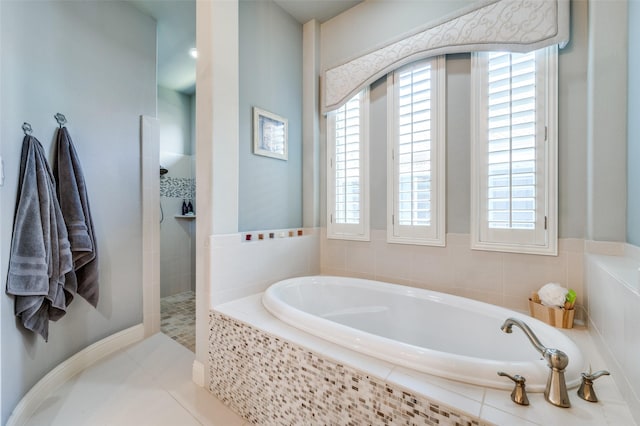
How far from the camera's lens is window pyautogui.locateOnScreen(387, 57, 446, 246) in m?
1.89

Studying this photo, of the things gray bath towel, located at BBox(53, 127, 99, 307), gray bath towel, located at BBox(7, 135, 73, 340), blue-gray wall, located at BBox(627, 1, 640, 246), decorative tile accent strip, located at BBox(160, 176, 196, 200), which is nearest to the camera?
blue-gray wall, located at BBox(627, 1, 640, 246)

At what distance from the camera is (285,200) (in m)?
2.32

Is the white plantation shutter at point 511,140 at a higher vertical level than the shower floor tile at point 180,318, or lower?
higher

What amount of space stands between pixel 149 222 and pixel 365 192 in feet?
6.26

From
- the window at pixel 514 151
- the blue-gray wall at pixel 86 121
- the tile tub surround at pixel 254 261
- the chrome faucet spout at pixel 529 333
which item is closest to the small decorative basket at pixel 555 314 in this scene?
the window at pixel 514 151

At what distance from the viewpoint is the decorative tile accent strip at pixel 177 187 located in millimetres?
3525

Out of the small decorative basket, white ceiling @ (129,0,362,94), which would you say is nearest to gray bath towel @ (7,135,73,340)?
white ceiling @ (129,0,362,94)

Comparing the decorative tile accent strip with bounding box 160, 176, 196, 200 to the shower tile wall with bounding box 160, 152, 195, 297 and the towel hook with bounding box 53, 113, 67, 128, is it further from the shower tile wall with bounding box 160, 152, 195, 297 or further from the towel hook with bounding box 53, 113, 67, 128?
the towel hook with bounding box 53, 113, 67, 128

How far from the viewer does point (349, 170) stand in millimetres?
2348

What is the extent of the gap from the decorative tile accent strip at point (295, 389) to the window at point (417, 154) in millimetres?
1234

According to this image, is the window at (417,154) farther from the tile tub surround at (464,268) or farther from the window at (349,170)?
the window at (349,170)

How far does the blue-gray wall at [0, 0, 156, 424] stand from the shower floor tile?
0.38m

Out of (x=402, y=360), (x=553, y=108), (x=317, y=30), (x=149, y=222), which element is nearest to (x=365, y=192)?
(x=553, y=108)

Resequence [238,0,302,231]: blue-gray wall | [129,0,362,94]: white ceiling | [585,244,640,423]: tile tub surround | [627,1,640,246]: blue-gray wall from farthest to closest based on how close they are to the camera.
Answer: [129,0,362,94]: white ceiling < [238,0,302,231]: blue-gray wall < [627,1,640,246]: blue-gray wall < [585,244,640,423]: tile tub surround
